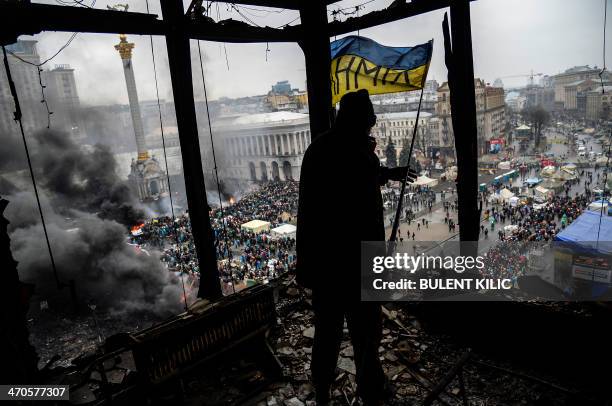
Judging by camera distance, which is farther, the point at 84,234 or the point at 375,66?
the point at 84,234

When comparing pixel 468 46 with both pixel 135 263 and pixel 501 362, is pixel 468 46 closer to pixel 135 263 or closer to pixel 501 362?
pixel 501 362

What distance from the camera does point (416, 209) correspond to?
3020 cm

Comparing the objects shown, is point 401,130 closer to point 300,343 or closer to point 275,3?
point 275,3

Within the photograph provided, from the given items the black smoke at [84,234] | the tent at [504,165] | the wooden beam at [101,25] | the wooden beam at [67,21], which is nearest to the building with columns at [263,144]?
the black smoke at [84,234]

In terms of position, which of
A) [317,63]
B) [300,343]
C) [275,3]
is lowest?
[300,343]

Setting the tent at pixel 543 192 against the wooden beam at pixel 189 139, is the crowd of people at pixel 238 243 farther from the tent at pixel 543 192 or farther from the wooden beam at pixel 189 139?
the tent at pixel 543 192

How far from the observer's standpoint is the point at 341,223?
2133 mm

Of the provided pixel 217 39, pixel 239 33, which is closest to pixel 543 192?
pixel 239 33

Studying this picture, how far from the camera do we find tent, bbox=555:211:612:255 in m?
9.48

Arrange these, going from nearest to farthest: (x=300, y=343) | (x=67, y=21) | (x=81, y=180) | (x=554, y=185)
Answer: (x=300, y=343), (x=67, y=21), (x=554, y=185), (x=81, y=180)

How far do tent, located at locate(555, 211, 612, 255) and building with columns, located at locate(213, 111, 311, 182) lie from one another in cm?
3906

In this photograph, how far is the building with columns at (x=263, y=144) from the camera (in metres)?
50.8

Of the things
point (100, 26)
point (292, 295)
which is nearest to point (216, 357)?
point (292, 295)

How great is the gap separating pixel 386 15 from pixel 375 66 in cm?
65
